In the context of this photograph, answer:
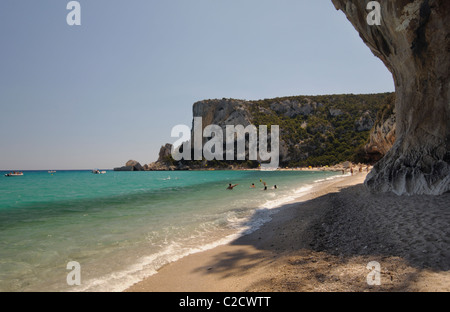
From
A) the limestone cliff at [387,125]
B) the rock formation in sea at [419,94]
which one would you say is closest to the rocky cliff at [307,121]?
the limestone cliff at [387,125]

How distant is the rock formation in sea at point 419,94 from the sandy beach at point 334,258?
2.11 m

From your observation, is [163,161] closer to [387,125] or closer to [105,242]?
[387,125]

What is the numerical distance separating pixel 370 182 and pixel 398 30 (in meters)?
7.51

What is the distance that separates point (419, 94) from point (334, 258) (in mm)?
10290

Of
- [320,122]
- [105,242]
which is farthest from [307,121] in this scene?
[105,242]

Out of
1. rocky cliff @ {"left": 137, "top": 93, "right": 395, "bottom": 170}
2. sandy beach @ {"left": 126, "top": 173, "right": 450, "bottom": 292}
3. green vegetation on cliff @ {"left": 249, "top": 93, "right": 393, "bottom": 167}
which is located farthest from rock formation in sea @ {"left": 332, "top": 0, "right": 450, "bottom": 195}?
green vegetation on cliff @ {"left": 249, "top": 93, "right": 393, "bottom": 167}

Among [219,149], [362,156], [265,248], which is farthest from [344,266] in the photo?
[219,149]

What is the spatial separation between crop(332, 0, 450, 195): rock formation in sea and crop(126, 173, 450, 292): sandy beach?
6.92 ft

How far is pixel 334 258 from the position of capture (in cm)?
461

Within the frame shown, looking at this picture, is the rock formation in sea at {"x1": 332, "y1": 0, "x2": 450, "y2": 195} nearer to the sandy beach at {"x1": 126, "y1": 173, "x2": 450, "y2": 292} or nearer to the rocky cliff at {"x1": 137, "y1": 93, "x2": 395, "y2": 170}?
the sandy beach at {"x1": 126, "y1": 173, "x2": 450, "y2": 292}

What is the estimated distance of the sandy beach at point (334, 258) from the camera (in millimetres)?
3527

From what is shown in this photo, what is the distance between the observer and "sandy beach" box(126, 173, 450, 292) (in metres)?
3.53

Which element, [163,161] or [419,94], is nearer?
[419,94]
